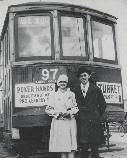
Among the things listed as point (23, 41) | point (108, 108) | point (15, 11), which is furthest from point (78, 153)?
point (15, 11)

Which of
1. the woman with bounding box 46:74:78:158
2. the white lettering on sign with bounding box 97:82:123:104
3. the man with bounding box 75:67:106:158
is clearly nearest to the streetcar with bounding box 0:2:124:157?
the white lettering on sign with bounding box 97:82:123:104

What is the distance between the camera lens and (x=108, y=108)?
8625 mm

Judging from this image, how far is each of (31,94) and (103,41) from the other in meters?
2.28

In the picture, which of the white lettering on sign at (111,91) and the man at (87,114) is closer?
the man at (87,114)

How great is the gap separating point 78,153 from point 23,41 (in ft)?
9.76

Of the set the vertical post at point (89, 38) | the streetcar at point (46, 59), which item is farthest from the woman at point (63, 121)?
the vertical post at point (89, 38)

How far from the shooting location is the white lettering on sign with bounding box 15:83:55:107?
26.1 feet

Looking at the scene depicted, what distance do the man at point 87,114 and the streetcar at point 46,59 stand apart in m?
1.07

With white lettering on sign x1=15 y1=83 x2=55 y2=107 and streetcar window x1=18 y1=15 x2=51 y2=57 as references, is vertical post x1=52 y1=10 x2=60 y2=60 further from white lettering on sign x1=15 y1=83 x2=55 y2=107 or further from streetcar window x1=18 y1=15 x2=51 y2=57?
white lettering on sign x1=15 y1=83 x2=55 y2=107

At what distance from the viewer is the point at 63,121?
6637 millimetres

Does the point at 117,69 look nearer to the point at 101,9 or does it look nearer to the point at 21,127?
the point at 101,9

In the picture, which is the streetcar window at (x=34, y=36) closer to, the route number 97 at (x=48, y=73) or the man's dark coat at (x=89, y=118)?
the route number 97 at (x=48, y=73)

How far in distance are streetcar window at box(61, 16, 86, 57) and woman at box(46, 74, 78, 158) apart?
1906 mm

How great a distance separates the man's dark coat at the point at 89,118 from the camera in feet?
22.0
